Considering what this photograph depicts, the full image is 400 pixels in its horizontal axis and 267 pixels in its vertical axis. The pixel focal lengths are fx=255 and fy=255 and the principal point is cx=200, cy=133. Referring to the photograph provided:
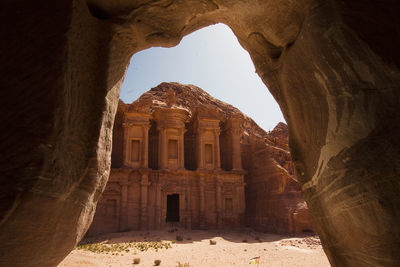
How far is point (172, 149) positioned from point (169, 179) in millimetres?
3037

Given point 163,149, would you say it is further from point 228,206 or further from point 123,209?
point 228,206

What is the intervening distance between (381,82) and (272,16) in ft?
5.82

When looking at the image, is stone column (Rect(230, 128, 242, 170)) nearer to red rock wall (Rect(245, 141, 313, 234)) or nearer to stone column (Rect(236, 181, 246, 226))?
red rock wall (Rect(245, 141, 313, 234))

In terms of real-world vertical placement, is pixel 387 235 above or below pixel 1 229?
below

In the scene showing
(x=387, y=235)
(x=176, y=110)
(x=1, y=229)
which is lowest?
(x=387, y=235)

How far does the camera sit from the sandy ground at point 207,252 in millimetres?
10656

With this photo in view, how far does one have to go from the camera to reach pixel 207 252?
13.3 metres

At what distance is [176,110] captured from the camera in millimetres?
23297

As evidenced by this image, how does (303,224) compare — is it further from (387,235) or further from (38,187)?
(38,187)

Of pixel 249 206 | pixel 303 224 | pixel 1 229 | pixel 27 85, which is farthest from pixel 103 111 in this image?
pixel 249 206

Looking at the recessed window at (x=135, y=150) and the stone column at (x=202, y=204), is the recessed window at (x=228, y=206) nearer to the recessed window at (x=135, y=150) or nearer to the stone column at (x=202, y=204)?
the stone column at (x=202, y=204)

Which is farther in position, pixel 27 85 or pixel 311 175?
pixel 311 175

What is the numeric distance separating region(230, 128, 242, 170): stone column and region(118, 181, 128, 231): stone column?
10030 millimetres

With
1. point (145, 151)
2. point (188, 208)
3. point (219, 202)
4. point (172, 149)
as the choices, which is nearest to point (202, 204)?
point (188, 208)
